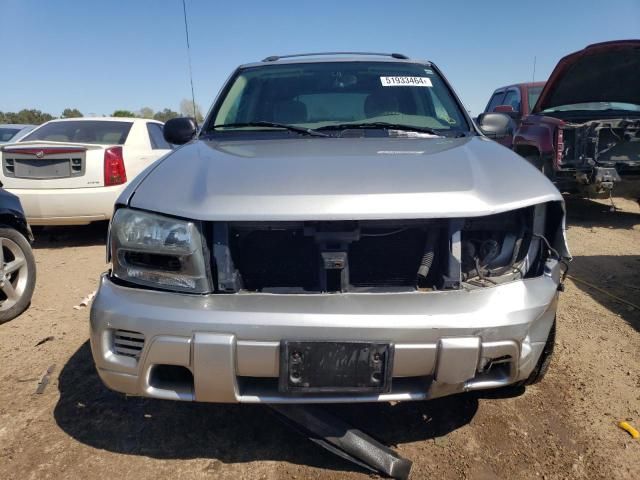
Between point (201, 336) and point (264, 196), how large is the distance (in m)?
0.54

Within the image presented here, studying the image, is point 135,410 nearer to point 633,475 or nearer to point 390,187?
point 390,187

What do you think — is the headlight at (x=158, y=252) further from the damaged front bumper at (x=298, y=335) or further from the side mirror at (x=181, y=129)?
the side mirror at (x=181, y=129)

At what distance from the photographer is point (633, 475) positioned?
76.7 inches

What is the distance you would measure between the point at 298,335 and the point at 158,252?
61 centimetres

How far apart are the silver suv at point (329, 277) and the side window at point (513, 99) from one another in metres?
6.86

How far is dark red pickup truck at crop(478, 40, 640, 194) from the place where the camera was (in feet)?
18.7

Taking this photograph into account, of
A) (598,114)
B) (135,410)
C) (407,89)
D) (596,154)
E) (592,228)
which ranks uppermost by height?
(407,89)

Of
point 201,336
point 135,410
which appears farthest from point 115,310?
point 135,410

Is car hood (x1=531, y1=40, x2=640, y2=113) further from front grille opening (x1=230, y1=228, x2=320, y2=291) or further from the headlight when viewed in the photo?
the headlight

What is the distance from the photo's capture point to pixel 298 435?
221 centimetres

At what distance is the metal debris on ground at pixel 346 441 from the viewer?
6.29 ft

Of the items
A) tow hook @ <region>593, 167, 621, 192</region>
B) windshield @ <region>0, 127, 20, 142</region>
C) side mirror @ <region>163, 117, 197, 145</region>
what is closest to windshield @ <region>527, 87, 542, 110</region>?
tow hook @ <region>593, 167, 621, 192</region>

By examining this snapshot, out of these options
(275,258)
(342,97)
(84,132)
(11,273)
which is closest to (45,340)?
(11,273)

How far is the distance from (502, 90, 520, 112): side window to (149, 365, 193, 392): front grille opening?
774 cm
